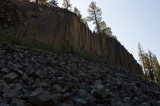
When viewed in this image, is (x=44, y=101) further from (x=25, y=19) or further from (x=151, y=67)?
(x=151, y=67)

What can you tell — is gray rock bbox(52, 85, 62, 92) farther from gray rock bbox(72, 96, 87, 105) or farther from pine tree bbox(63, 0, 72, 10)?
pine tree bbox(63, 0, 72, 10)

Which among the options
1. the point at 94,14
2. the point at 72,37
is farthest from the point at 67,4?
the point at 72,37

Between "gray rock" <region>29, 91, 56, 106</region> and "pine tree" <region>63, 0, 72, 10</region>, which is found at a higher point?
"pine tree" <region>63, 0, 72, 10</region>

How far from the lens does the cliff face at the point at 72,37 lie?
1774 centimetres

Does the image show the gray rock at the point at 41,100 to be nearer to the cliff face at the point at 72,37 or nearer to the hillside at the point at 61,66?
the hillside at the point at 61,66

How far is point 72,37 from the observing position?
20.1m

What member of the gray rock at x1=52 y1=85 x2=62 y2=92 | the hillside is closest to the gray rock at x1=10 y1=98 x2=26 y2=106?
the hillside

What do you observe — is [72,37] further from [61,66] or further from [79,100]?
[79,100]

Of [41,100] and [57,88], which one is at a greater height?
[57,88]

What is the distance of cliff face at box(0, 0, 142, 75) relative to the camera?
58.2ft

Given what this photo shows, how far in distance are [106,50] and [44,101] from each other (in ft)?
65.2

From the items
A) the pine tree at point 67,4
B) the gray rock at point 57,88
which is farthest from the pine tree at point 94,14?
the gray rock at point 57,88

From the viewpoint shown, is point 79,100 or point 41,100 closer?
point 41,100

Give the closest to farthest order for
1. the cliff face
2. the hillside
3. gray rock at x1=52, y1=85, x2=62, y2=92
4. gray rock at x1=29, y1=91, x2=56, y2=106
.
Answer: gray rock at x1=29, y1=91, x2=56, y2=106 < the hillside < gray rock at x1=52, y1=85, x2=62, y2=92 < the cliff face
